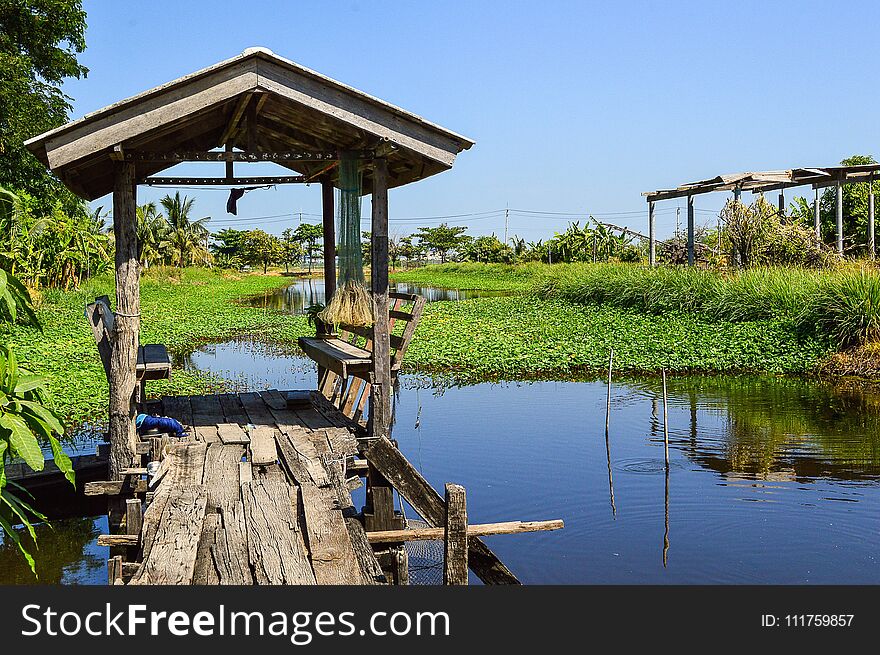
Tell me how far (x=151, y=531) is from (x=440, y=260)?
81475 millimetres

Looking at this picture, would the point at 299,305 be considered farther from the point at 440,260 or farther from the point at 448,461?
the point at 440,260

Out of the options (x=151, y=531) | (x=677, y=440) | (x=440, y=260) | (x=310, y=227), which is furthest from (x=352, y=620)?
(x=440, y=260)

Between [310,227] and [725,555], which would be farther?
[310,227]

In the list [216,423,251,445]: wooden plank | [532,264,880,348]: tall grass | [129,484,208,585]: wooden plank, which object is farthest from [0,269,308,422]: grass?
[532,264,880,348]: tall grass

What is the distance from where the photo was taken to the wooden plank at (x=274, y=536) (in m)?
4.55

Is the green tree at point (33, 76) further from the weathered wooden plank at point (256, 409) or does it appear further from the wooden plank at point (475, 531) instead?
the wooden plank at point (475, 531)

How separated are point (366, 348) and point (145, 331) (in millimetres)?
12027

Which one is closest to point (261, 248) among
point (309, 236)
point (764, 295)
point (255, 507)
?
point (309, 236)

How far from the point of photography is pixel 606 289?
25297 millimetres

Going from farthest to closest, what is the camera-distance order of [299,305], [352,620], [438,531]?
1. [299,305]
2. [438,531]
3. [352,620]

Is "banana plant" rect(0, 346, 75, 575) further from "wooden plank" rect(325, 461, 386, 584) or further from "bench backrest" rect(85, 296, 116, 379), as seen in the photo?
"bench backrest" rect(85, 296, 116, 379)

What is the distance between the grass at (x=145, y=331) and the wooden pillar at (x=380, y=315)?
330 cm

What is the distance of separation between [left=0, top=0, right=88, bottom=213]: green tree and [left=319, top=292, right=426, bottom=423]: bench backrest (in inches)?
581

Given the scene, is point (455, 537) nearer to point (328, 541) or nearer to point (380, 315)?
point (328, 541)
